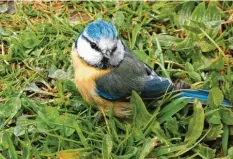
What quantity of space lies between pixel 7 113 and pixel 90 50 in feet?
2.12

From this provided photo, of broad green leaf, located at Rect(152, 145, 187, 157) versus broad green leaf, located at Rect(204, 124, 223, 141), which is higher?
broad green leaf, located at Rect(204, 124, 223, 141)

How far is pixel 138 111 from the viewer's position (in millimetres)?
3068

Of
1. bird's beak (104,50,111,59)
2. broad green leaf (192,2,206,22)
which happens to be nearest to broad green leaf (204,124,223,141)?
bird's beak (104,50,111,59)

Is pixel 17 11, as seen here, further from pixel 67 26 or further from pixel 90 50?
pixel 90 50

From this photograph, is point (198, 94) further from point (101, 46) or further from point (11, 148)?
point (11, 148)

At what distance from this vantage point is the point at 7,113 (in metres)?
3.20

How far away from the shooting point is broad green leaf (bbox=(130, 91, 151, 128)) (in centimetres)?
302

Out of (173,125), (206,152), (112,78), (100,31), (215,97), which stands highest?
(100,31)

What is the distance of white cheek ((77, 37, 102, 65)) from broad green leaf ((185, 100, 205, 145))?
0.62m

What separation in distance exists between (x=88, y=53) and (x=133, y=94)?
0.34 metres

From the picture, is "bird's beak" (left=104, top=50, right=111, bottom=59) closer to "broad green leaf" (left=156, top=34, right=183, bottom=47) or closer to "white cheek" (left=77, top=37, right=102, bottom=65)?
"white cheek" (left=77, top=37, right=102, bottom=65)

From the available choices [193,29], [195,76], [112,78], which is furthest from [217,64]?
[112,78]

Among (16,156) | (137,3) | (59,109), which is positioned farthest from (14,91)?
(137,3)

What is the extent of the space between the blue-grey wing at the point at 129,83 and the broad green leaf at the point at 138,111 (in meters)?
0.06
